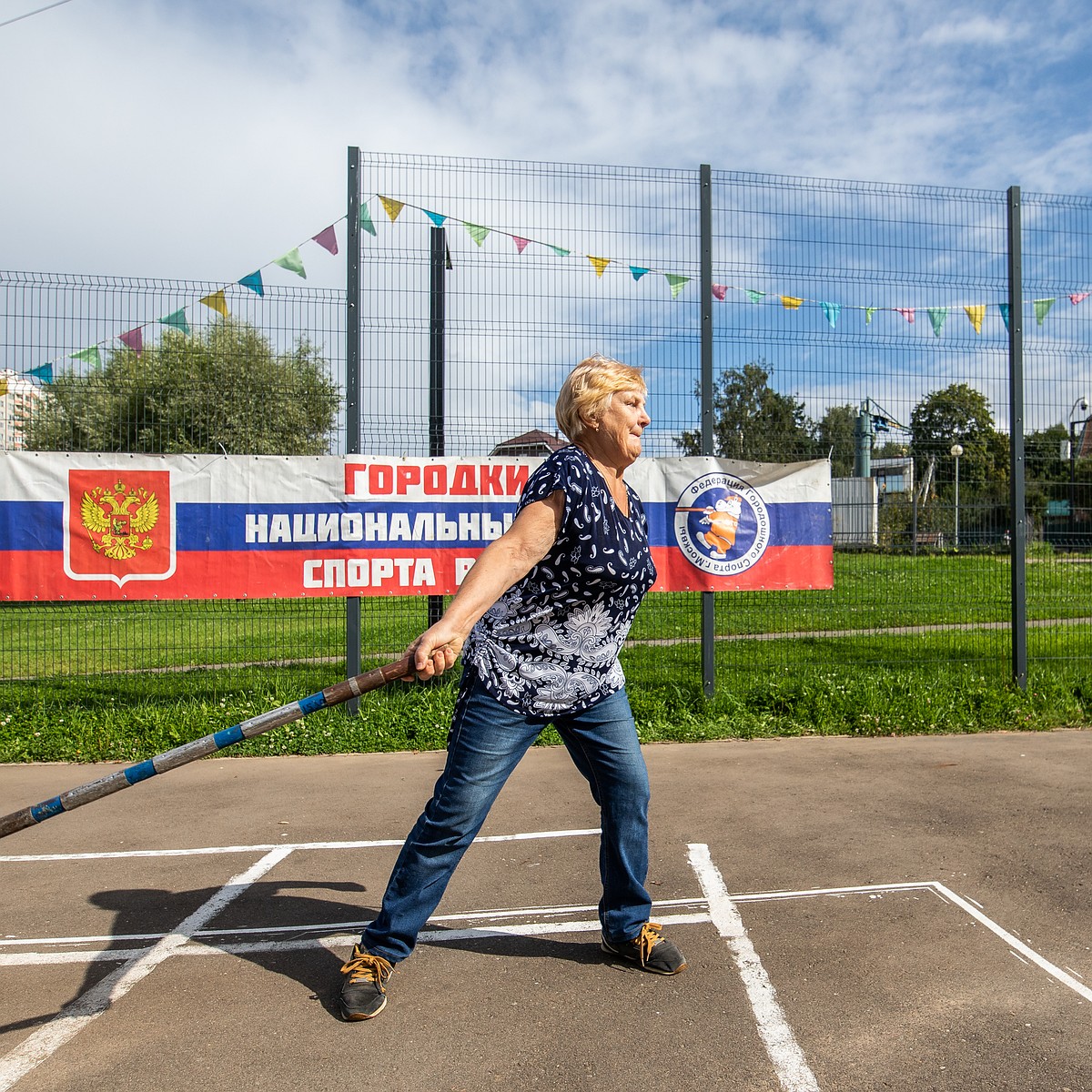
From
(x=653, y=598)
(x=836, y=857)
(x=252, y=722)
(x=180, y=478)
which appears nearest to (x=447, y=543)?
(x=180, y=478)

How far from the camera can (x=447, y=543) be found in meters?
7.12

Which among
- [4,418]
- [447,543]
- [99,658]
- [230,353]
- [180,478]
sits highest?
[230,353]

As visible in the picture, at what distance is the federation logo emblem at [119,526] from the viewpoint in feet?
22.1

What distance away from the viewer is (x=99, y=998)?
3119 mm

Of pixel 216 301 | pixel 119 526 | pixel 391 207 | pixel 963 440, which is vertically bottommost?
pixel 119 526

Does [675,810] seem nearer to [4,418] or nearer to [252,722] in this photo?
[252,722]

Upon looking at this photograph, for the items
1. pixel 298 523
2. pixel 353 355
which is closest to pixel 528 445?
pixel 353 355

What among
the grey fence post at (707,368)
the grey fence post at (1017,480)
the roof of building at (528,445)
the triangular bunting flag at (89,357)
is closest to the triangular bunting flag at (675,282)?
the grey fence post at (707,368)

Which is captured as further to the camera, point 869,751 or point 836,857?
point 869,751

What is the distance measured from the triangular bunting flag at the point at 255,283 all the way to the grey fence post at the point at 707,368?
3214mm

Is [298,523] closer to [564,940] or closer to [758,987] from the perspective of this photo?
[564,940]

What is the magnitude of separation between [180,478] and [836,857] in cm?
493

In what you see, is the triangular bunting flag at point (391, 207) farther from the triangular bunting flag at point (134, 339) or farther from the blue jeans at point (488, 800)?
the blue jeans at point (488, 800)

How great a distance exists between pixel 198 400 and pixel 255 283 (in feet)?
3.02
